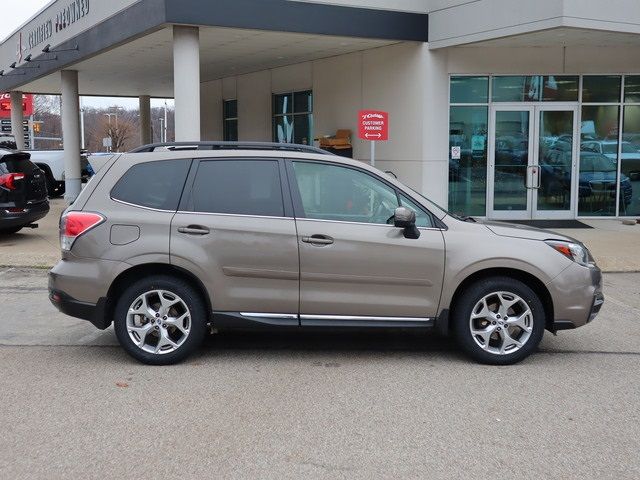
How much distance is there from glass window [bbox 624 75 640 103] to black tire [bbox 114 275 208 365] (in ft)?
43.5

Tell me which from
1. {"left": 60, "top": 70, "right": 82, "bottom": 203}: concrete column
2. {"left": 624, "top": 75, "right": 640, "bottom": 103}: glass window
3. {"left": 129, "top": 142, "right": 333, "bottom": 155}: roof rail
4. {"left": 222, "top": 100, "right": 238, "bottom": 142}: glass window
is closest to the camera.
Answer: {"left": 129, "top": 142, "right": 333, "bottom": 155}: roof rail

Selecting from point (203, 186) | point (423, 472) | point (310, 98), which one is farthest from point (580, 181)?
point (423, 472)

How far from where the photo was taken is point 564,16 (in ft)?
40.2

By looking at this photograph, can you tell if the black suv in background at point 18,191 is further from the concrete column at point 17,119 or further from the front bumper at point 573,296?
the concrete column at point 17,119

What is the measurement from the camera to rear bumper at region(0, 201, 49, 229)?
1256 cm

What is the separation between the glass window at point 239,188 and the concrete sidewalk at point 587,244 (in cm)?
588

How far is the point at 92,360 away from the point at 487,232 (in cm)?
351

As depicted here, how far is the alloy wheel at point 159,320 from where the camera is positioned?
5.98 m

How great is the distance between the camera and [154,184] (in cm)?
618

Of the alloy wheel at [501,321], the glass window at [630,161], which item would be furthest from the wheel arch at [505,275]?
the glass window at [630,161]

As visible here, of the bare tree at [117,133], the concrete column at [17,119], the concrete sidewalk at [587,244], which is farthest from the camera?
the bare tree at [117,133]

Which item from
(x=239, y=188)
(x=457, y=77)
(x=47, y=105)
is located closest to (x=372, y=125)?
(x=457, y=77)

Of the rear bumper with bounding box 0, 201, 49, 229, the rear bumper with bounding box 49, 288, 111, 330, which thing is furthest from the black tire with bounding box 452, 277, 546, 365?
the rear bumper with bounding box 0, 201, 49, 229

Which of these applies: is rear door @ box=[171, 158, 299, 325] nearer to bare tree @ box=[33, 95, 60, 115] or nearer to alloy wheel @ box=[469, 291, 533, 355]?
alloy wheel @ box=[469, 291, 533, 355]
